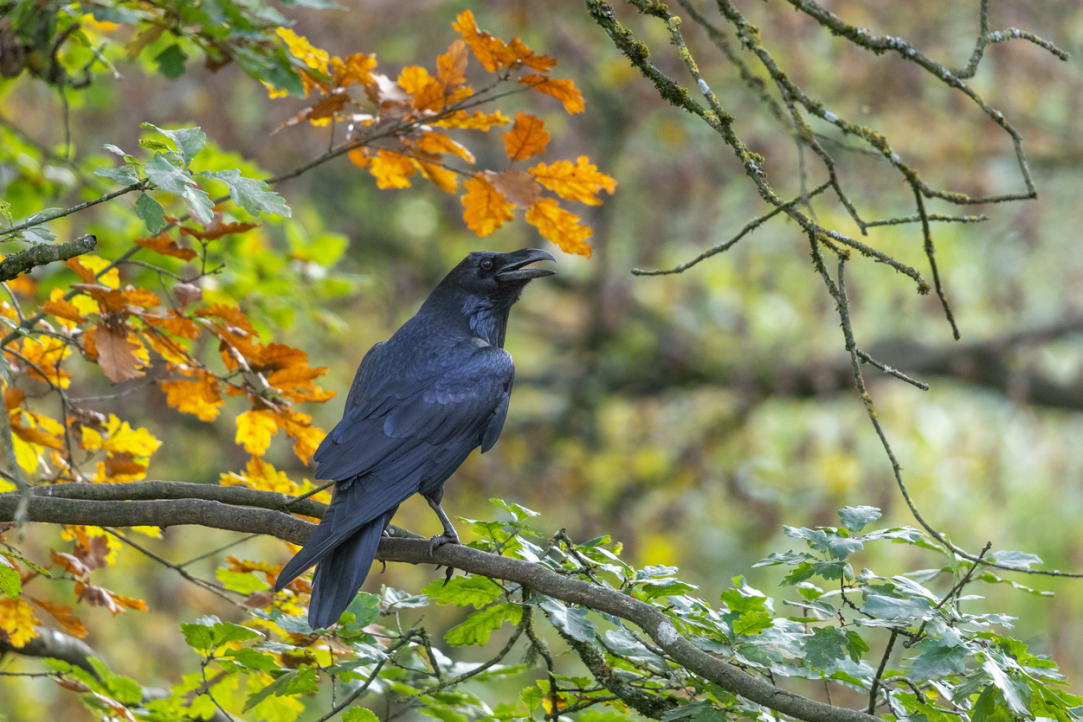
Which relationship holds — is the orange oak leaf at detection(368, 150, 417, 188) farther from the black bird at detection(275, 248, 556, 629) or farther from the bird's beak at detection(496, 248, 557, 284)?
the bird's beak at detection(496, 248, 557, 284)

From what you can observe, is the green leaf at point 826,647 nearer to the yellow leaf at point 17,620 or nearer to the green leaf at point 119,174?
the green leaf at point 119,174

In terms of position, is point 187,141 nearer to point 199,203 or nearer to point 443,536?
point 199,203

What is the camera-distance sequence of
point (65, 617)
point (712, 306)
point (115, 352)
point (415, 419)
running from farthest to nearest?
point (712, 306), point (415, 419), point (65, 617), point (115, 352)

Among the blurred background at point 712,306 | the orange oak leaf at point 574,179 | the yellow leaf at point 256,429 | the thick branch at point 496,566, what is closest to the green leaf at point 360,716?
the thick branch at point 496,566

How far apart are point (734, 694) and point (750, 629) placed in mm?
170

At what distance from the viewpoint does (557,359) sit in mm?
10375

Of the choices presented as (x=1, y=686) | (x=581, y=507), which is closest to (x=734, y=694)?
(x=581, y=507)

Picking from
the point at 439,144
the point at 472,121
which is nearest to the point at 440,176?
the point at 439,144

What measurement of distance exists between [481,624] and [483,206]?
147cm

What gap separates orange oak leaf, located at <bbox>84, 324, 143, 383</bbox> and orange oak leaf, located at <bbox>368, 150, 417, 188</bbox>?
1058mm

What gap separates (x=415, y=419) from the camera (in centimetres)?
380

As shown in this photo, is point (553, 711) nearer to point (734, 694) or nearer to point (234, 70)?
point (734, 694)

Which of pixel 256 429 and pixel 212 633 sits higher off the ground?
pixel 256 429

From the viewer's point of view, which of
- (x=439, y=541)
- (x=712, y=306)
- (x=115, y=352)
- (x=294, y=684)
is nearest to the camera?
(x=294, y=684)
